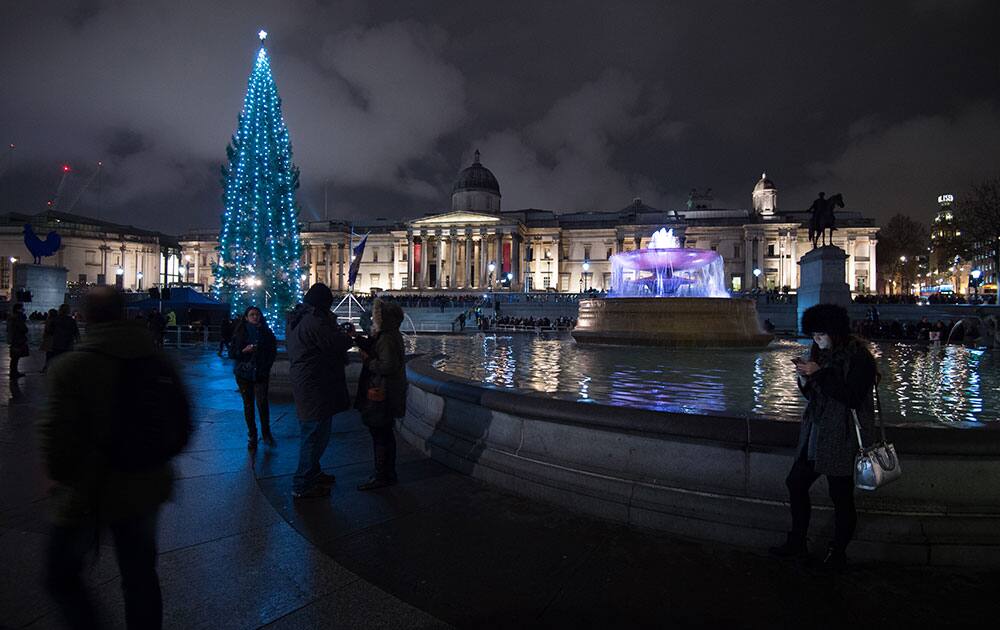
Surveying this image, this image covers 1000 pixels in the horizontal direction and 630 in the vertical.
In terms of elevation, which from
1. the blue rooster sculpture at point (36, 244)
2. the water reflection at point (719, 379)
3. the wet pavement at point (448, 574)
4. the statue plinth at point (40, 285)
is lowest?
the wet pavement at point (448, 574)

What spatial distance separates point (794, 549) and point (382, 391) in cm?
322

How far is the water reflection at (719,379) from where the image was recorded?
592 cm

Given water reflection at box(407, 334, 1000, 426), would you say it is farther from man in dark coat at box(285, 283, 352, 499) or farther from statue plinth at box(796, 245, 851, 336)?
statue plinth at box(796, 245, 851, 336)

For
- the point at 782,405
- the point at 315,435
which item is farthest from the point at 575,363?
the point at 315,435

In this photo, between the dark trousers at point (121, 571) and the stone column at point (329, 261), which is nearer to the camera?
the dark trousers at point (121, 571)

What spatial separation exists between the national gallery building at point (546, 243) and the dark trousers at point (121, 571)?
71548mm

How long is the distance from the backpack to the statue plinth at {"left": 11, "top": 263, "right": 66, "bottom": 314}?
1409 inches

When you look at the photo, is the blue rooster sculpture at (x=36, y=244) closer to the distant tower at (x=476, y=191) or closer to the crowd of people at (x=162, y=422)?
the crowd of people at (x=162, y=422)

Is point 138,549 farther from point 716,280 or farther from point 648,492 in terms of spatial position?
point 716,280

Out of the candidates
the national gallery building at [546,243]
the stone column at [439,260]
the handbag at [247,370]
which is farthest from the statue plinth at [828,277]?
the stone column at [439,260]

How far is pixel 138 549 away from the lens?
237 cm

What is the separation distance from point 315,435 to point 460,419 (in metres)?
1.40

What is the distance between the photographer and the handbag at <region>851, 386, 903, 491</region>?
10.3 feet

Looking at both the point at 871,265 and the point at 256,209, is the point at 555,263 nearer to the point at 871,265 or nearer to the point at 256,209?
the point at 871,265
